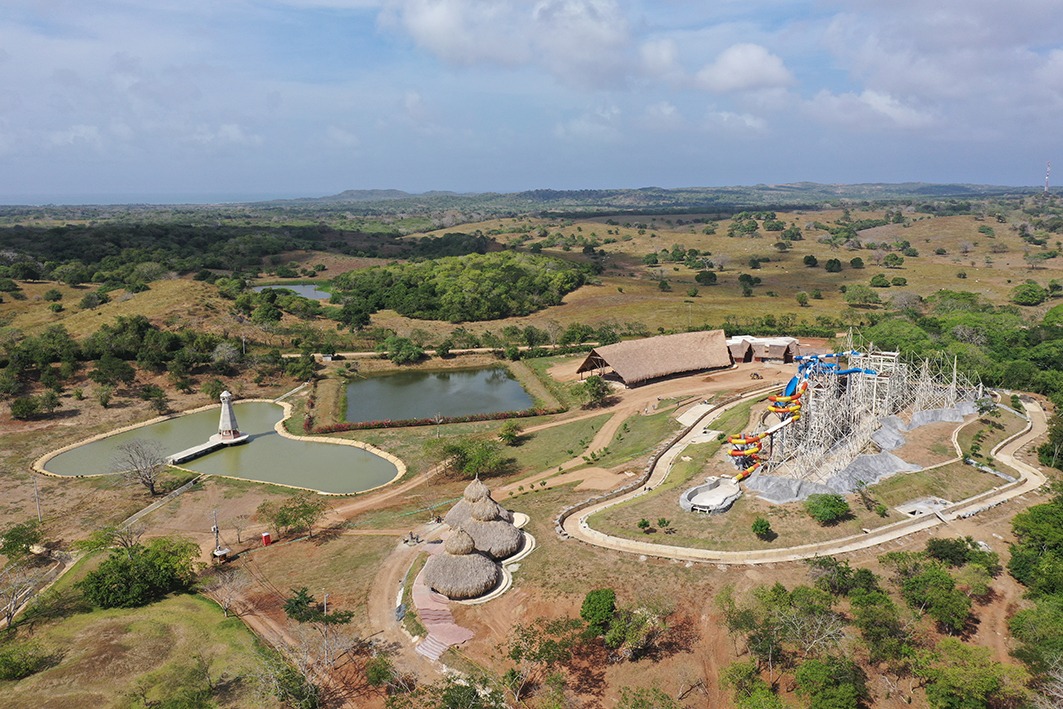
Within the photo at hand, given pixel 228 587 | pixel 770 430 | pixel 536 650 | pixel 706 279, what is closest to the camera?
pixel 536 650

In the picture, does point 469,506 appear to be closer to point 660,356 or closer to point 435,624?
point 435,624

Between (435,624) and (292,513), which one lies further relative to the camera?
(292,513)

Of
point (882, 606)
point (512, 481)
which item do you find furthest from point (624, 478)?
point (882, 606)

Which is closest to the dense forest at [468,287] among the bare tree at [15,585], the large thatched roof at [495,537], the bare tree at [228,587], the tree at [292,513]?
the tree at [292,513]

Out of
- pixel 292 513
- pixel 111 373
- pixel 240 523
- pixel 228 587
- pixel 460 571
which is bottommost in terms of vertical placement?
pixel 240 523

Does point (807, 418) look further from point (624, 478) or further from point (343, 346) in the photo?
point (343, 346)

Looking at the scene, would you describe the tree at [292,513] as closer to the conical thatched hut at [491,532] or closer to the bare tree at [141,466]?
the bare tree at [141,466]

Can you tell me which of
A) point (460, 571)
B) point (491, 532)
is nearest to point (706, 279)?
point (491, 532)
